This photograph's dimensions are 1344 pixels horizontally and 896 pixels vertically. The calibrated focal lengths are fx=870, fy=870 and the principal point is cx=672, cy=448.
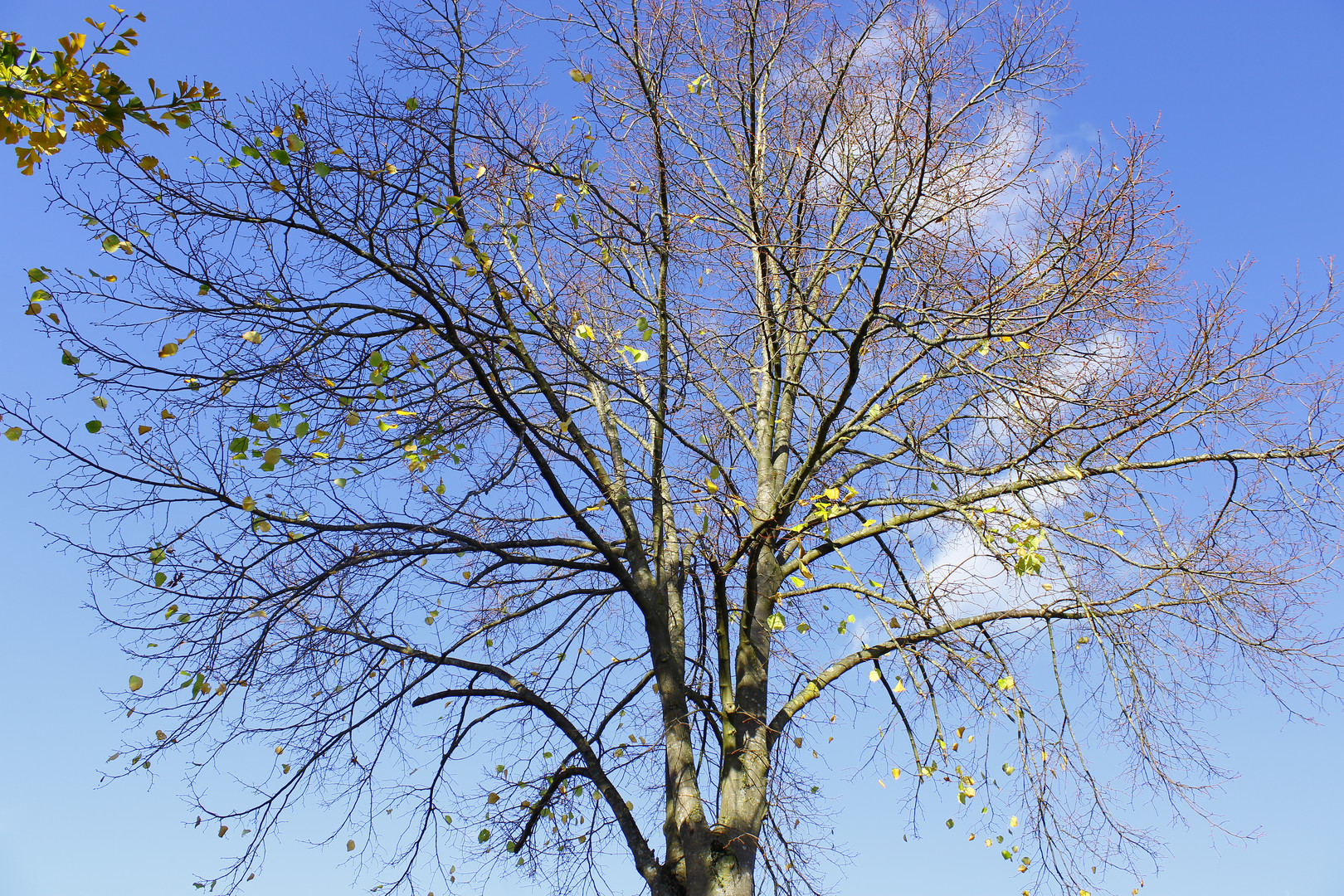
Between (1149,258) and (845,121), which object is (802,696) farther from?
(845,121)

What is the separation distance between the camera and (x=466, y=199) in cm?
535

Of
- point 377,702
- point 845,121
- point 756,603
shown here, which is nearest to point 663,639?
point 756,603

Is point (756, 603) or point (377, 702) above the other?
point (756, 603)

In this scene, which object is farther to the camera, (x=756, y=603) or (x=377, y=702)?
(x=756, y=603)

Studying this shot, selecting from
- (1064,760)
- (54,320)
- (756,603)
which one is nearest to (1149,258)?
(1064,760)

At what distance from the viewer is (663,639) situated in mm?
5879

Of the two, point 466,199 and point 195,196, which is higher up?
point 466,199

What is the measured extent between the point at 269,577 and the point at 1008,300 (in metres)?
4.64

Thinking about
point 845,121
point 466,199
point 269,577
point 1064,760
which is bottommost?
point 1064,760

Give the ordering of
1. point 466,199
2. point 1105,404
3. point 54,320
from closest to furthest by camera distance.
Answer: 1. point 54,320
2. point 1105,404
3. point 466,199

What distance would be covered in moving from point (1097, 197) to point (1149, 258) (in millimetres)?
453

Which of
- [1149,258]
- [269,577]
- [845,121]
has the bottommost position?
[269,577]

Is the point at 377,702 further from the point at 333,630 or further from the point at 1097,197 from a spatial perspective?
the point at 1097,197

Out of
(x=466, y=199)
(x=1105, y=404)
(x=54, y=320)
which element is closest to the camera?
(x=54, y=320)
